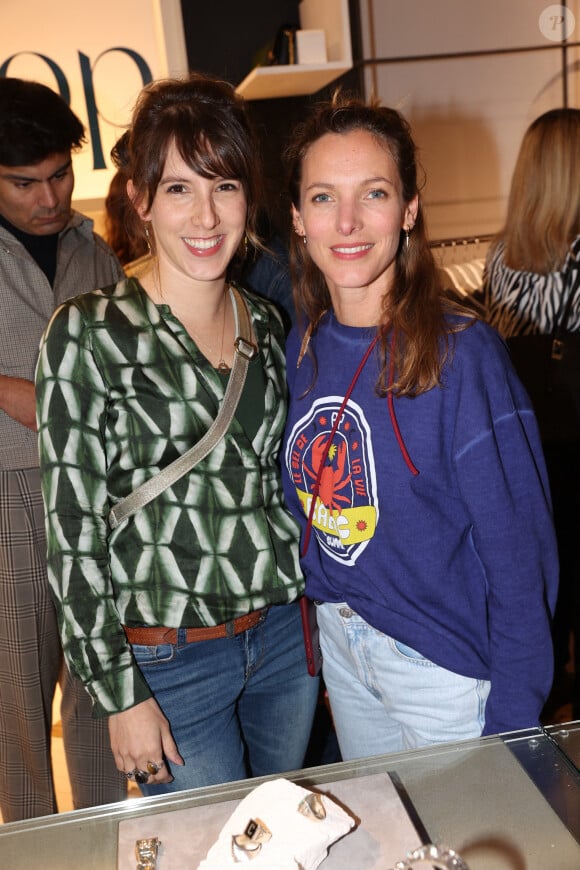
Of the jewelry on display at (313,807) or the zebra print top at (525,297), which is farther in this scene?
the zebra print top at (525,297)

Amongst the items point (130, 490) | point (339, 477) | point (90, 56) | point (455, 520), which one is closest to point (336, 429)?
point (339, 477)

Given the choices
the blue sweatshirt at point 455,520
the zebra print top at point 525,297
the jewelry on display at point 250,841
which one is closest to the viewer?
the jewelry on display at point 250,841

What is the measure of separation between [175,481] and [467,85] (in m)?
2.26

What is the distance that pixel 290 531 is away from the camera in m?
1.46

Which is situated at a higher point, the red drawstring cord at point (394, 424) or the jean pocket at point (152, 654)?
the red drawstring cord at point (394, 424)

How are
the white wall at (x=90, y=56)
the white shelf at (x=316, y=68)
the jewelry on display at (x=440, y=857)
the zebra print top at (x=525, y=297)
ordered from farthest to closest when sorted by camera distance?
the white wall at (x=90, y=56), the white shelf at (x=316, y=68), the zebra print top at (x=525, y=297), the jewelry on display at (x=440, y=857)

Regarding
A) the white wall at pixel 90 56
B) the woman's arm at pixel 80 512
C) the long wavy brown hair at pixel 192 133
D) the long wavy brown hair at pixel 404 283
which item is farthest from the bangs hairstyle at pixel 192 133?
the white wall at pixel 90 56

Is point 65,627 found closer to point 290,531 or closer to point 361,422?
point 290,531

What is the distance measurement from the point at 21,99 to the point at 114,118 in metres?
1.68

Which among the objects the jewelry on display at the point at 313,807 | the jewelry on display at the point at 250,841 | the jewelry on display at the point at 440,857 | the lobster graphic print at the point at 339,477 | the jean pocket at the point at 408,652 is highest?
the lobster graphic print at the point at 339,477

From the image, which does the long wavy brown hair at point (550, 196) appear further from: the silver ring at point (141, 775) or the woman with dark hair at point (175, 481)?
the silver ring at point (141, 775)

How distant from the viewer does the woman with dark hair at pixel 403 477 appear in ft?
4.18

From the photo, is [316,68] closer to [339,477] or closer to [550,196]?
[550,196]

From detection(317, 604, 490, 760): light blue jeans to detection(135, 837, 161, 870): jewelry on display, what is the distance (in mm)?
530
